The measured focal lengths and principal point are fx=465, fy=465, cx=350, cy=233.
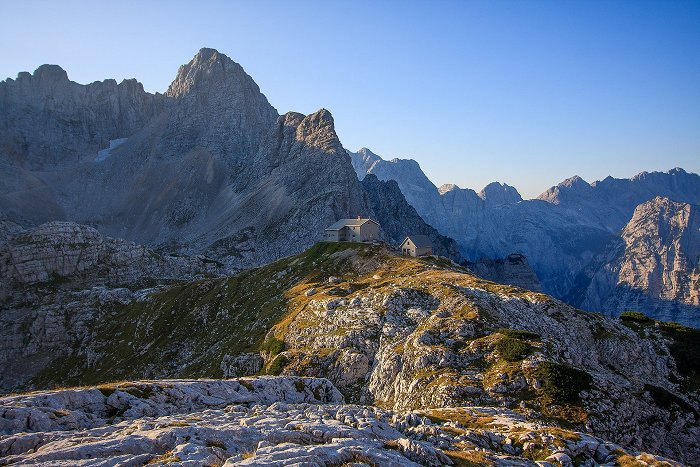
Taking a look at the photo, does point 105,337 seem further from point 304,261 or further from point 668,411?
point 668,411

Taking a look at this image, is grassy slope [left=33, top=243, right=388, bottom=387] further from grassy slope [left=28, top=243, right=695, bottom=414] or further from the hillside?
the hillside

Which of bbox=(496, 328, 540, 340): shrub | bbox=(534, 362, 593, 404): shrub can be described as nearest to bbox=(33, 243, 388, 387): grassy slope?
bbox=(496, 328, 540, 340): shrub

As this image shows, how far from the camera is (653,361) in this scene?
60812 millimetres

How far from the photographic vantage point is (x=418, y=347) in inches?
2042

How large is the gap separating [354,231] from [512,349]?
7559 centimetres

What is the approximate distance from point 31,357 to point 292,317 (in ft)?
265

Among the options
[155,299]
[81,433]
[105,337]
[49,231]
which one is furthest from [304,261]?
[49,231]

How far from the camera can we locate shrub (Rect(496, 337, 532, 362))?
1834 inches

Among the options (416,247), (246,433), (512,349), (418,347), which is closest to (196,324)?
(416,247)

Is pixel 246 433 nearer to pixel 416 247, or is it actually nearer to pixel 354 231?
pixel 416 247

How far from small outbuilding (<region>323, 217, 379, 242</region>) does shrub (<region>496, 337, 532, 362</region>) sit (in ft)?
236

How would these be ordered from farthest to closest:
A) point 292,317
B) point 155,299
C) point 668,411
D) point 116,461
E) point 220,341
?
point 155,299 → point 220,341 → point 292,317 → point 668,411 → point 116,461

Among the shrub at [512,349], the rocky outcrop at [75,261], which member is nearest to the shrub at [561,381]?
the shrub at [512,349]

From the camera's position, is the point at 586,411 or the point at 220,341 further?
the point at 220,341
